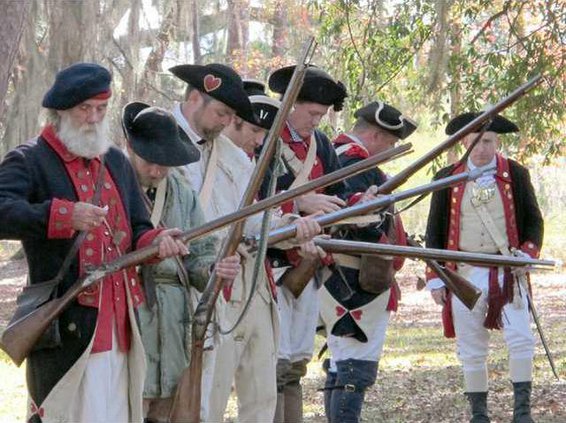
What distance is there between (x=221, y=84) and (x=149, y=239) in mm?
1131

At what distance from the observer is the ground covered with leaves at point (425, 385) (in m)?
9.90

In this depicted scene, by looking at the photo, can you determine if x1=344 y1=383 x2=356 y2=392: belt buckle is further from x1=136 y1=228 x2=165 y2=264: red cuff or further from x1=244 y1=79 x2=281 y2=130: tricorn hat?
x1=136 y1=228 x2=165 y2=264: red cuff

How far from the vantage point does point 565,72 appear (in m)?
11.3

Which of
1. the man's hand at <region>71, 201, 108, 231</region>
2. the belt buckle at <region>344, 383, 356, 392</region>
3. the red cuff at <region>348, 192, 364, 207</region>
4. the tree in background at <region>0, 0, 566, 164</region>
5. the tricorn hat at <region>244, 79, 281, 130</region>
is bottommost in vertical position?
the belt buckle at <region>344, 383, 356, 392</region>

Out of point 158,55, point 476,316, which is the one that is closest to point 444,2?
point 476,316

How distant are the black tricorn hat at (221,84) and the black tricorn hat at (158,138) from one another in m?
0.33

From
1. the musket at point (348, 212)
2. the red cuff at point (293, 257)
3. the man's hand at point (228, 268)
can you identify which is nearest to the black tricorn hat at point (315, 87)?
the red cuff at point (293, 257)

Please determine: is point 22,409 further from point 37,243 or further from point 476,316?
point 37,243

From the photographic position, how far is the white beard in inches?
214

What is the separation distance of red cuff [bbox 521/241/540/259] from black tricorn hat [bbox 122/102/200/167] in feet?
11.7

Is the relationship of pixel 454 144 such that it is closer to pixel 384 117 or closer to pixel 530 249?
pixel 384 117

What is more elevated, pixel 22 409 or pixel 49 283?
pixel 49 283

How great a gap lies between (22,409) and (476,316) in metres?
3.52

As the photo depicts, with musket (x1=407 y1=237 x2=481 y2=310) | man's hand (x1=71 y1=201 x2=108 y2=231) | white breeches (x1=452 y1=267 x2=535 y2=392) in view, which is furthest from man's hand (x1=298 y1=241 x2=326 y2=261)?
white breeches (x1=452 y1=267 x2=535 y2=392)
